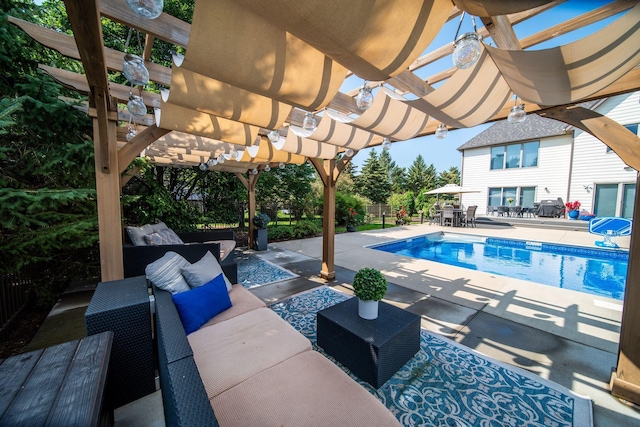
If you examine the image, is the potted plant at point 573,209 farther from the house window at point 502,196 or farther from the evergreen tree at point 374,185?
the evergreen tree at point 374,185

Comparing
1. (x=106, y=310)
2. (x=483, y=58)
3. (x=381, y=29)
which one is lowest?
(x=106, y=310)

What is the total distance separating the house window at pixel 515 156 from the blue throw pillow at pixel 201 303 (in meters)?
17.4

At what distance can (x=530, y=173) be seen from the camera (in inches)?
534

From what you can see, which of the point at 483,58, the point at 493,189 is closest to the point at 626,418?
the point at 483,58

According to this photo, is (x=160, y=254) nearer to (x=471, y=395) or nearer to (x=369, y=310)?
(x=369, y=310)

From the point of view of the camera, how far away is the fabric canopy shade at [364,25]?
107cm

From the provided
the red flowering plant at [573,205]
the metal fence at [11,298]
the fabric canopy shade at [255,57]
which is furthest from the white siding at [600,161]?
the metal fence at [11,298]

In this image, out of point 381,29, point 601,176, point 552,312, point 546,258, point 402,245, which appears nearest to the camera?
point 381,29

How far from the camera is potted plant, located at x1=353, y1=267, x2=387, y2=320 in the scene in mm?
2340

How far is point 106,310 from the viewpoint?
1764 millimetres

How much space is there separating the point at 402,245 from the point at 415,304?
5969 millimetres

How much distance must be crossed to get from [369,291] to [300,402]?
46.2 inches

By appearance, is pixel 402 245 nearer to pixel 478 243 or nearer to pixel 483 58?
pixel 478 243

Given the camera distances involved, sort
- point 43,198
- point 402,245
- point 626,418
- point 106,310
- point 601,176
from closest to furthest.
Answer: point 106,310 → point 626,418 → point 43,198 → point 402,245 → point 601,176
